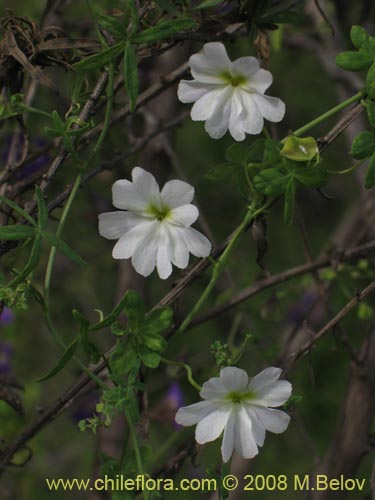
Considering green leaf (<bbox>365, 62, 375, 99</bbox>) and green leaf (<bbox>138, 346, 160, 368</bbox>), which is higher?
green leaf (<bbox>365, 62, 375, 99</bbox>)

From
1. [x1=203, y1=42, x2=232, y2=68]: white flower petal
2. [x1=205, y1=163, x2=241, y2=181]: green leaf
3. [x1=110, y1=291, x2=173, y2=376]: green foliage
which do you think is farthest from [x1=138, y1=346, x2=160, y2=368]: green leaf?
[x1=203, y1=42, x2=232, y2=68]: white flower petal

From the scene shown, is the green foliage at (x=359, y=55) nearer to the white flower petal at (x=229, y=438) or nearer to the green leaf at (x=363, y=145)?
the green leaf at (x=363, y=145)

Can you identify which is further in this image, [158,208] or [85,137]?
[85,137]

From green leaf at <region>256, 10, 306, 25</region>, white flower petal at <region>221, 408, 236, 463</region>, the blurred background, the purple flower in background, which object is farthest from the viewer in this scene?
the purple flower in background

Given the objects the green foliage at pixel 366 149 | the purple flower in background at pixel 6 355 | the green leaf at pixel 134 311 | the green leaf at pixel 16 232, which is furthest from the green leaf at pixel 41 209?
the purple flower in background at pixel 6 355

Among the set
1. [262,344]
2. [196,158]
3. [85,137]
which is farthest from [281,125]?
[85,137]

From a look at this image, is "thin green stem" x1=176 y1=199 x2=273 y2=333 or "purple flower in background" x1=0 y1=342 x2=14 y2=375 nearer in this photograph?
"thin green stem" x1=176 y1=199 x2=273 y2=333

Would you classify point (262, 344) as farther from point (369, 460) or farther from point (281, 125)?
point (281, 125)

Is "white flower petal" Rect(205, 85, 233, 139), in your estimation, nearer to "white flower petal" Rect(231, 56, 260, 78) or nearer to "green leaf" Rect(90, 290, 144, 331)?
"white flower petal" Rect(231, 56, 260, 78)
